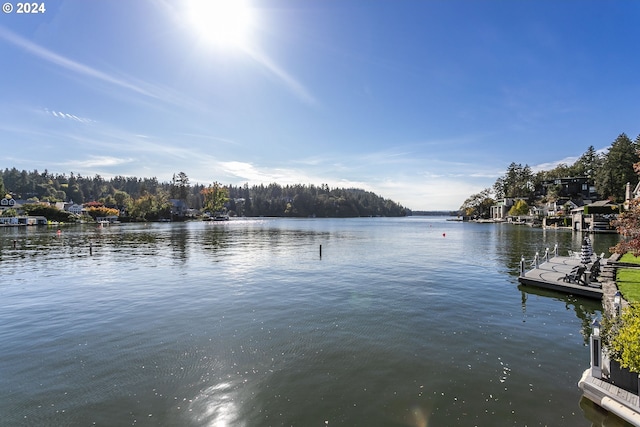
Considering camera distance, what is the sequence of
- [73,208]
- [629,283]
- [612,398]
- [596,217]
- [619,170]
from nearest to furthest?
[612,398]
[629,283]
[596,217]
[619,170]
[73,208]

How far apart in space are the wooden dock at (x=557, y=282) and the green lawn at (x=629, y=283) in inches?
44.3

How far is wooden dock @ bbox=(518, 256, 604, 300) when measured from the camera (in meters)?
18.4

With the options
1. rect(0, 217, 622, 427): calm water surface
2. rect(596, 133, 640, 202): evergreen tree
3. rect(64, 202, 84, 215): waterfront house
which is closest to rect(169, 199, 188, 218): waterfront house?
→ rect(64, 202, 84, 215): waterfront house

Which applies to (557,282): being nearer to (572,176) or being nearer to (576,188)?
(576,188)

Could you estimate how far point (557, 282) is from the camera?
1989 cm

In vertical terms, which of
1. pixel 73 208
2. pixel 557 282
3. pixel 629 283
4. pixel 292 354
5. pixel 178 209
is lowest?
pixel 292 354

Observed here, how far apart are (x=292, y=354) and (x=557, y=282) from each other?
58.4 ft

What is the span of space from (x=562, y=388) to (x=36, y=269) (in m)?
37.5

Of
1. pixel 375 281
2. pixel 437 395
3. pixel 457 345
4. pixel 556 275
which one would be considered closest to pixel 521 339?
pixel 457 345

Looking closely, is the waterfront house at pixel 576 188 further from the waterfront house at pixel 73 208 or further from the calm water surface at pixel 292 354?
the waterfront house at pixel 73 208

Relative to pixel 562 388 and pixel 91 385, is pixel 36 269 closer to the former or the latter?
pixel 91 385

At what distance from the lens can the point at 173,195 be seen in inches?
→ 7023

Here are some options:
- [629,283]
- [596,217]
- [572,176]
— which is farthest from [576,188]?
[629,283]

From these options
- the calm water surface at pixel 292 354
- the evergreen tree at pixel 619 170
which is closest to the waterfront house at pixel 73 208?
the calm water surface at pixel 292 354
